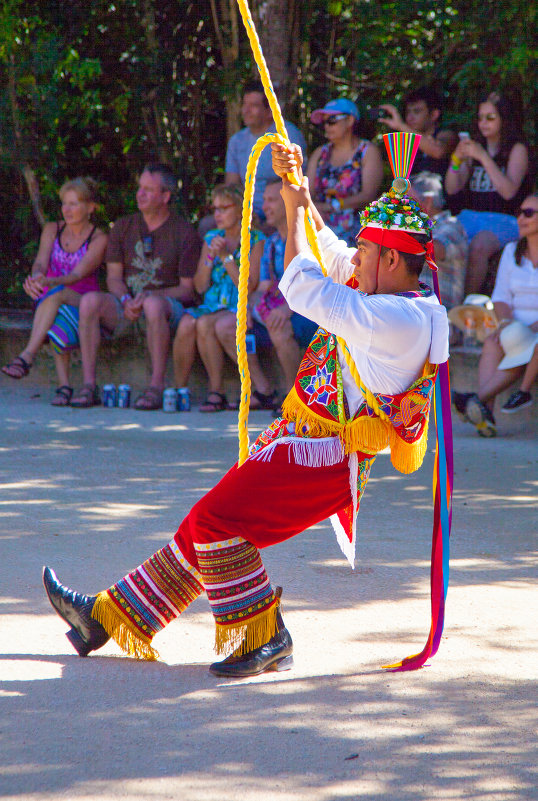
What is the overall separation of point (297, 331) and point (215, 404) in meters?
0.83

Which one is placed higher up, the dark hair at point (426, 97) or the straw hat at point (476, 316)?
the dark hair at point (426, 97)

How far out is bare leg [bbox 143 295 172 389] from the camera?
7844mm

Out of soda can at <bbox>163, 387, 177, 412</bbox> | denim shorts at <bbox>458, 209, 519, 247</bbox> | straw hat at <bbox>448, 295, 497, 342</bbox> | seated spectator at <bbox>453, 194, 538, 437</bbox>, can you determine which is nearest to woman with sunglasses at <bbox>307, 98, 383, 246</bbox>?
denim shorts at <bbox>458, 209, 519, 247</bbox>

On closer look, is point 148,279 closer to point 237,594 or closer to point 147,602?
point 147,602

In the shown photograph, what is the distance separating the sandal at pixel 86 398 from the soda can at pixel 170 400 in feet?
1.98

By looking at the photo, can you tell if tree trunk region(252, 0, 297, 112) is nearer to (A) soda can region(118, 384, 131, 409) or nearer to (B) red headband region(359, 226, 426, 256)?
(A) soda can region(118, 384, 131, 409)

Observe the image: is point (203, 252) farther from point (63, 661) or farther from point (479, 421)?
point (63, 661)

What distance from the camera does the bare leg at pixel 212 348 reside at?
775 centimetres

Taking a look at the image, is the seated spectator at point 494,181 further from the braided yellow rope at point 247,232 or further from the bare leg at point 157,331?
the braided yellow rope at point 247,232

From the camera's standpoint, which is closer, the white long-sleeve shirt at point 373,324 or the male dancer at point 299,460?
the white long-sleeve shirt at point 373,324

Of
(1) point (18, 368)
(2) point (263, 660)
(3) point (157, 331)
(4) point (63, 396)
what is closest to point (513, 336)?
(3) point (157, 331)

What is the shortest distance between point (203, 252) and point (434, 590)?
5136mm

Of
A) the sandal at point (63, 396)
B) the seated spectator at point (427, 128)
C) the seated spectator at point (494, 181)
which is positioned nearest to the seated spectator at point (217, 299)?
the sandal at point (63, 396)

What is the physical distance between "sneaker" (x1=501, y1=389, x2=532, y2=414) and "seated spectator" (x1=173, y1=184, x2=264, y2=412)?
2.11 meters
